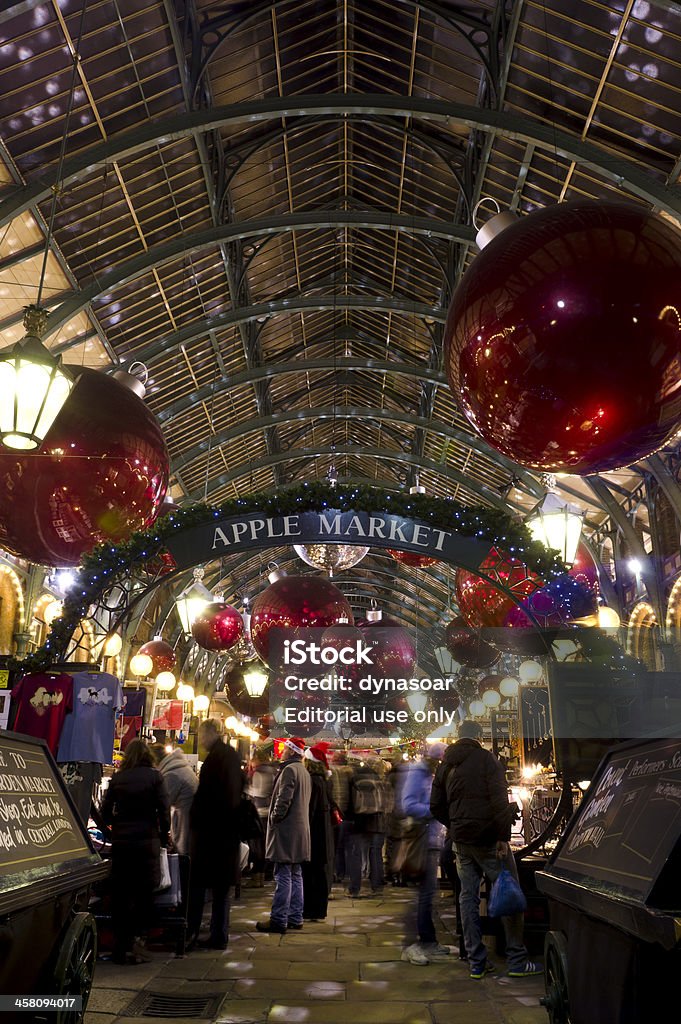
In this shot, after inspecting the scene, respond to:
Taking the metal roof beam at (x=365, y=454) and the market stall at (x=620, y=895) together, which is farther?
the metal roof beam at (x=365, y=454)

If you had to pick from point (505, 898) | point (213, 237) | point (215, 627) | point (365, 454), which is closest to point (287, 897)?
point (505, 898)

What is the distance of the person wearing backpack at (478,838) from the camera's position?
4.95m

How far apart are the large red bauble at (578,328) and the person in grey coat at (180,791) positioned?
448cm

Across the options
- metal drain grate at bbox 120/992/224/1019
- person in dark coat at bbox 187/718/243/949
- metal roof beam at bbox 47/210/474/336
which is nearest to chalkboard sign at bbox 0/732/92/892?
metal drain grate at bbox 120/992/224/1019

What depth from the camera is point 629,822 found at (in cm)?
236

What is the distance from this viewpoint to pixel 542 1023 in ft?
12.8

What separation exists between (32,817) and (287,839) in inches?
156

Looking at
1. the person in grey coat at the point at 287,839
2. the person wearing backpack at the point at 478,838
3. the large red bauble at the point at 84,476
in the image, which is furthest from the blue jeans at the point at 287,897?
the large red bauble at the point at 84,476

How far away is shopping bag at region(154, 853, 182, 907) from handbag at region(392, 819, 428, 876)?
157 centimetres

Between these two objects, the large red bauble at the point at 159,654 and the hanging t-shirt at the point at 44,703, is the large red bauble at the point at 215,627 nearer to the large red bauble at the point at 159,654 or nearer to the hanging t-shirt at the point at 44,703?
the large red bauble at the point at 159,654

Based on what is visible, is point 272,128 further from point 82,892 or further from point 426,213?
point 82,892

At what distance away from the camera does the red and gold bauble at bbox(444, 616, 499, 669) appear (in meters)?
9.66

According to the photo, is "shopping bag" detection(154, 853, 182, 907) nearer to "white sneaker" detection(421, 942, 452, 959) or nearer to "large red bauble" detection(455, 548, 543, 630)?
"white sneaker" detection(421, 942, 452, 959)

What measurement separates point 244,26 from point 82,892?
7.73m
